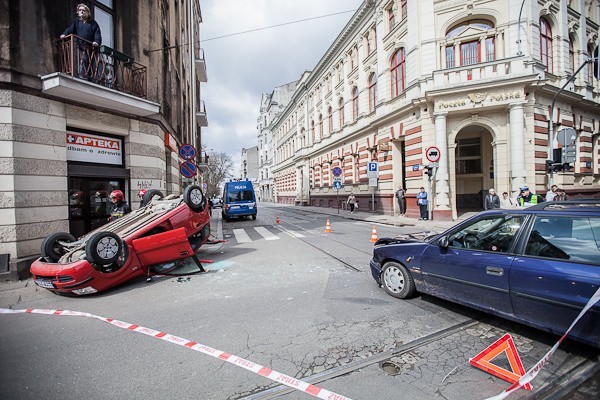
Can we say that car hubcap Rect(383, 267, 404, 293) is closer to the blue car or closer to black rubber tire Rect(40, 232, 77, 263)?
the blue car

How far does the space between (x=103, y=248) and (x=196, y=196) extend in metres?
2.21

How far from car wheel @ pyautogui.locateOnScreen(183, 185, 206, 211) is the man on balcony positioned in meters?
4.22

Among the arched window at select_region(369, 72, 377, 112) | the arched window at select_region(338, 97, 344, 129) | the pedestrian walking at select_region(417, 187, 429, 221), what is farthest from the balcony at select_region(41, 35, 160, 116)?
the arched window at select_region(338, 97, 344, 129)

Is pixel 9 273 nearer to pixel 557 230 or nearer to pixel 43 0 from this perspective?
pixel 43 0

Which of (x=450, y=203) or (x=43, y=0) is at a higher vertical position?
(x=43, y=0)

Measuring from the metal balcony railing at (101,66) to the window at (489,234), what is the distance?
28.8ft

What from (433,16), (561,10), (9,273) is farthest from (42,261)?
(561,10)

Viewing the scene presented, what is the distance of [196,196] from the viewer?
263 inches

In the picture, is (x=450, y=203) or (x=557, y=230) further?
(x=450, y=203)

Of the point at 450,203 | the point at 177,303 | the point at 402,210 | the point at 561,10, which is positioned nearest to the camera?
the point at 177,303

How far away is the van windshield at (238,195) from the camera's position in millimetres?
19094

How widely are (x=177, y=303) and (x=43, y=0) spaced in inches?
313

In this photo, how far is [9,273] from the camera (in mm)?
6086

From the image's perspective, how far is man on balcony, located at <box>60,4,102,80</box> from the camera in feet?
23.6
